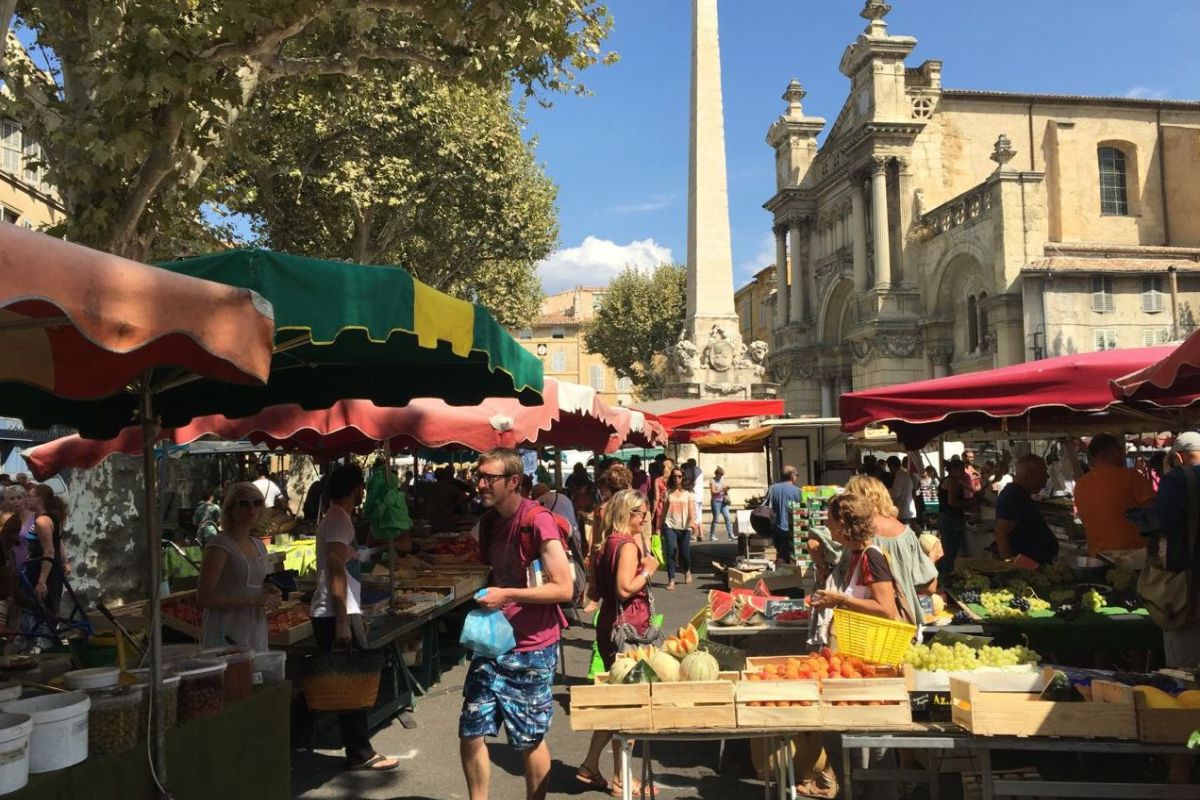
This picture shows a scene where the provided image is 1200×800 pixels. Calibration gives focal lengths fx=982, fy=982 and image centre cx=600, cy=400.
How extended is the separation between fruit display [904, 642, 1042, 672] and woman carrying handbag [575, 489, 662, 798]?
57.6 inches

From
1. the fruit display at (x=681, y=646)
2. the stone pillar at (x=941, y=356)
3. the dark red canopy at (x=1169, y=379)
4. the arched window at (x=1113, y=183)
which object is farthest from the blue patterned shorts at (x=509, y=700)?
the arched window at (x=1113, y=183)

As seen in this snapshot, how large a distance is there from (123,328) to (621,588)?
351 centimetres

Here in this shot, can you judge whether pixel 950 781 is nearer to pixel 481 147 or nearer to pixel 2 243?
pixel 2 243

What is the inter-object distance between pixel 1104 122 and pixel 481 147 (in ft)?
91.7

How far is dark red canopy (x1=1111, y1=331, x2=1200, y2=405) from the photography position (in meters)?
4.78

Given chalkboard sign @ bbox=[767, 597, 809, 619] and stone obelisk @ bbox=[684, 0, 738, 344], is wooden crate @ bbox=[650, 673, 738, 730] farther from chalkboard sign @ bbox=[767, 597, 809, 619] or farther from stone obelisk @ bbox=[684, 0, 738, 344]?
stone obelisk @ bbox=[684, 0, 738, 344]

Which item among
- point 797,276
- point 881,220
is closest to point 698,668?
point 881,220

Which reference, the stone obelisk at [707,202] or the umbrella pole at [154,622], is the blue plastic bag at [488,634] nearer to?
the umbrella pole at [154,622]

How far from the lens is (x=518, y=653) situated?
14.0 ft

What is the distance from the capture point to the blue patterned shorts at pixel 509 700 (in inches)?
166

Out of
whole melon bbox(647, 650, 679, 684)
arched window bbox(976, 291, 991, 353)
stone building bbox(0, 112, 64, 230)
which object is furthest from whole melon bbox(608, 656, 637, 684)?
arched window bbox(976, 291, 991, 353)

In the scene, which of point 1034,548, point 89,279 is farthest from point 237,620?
point 1034,548

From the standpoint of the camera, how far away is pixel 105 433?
543 cm

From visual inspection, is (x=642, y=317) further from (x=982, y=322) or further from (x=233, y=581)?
(x=233, y=581)
